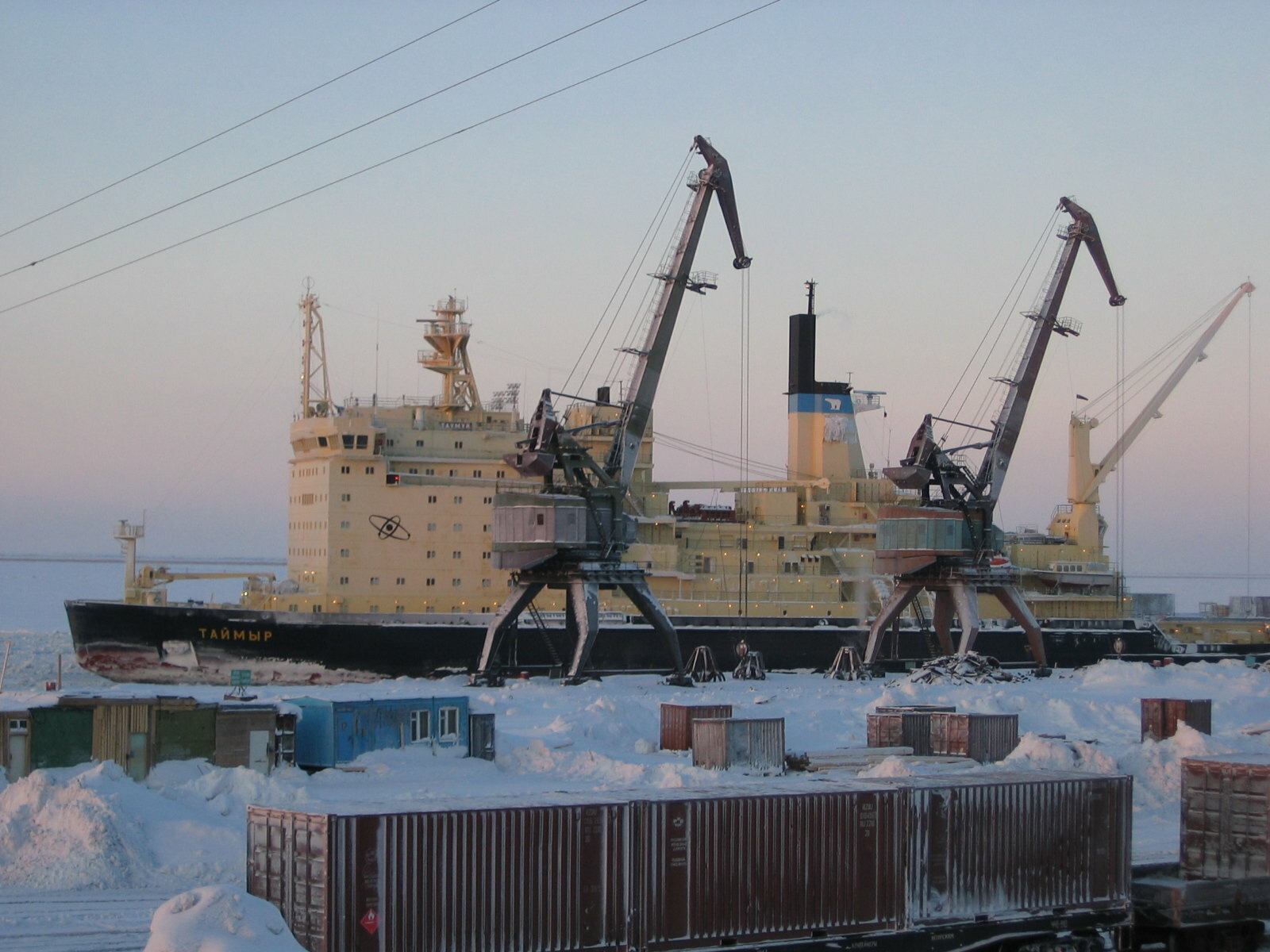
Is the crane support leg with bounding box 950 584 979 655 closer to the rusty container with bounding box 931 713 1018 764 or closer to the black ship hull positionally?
the black ship hull

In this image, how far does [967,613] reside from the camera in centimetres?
4131

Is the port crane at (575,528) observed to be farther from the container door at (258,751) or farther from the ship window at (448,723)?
the container door at (258,751)

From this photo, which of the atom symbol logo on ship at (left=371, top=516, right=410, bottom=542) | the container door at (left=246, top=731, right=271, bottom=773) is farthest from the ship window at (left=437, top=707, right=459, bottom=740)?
the atom symbol logo on ship at (left=371, top=516, right=410, bottom=542)

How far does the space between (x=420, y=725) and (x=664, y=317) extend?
1747 cm

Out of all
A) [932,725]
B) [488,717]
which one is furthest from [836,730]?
[488,717]

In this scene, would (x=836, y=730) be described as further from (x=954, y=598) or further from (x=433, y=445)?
(x=433, y=445)

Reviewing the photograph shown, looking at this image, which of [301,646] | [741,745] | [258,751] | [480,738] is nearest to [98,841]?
[258,751]

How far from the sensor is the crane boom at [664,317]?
3853 cm

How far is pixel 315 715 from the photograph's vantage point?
Result: 23578 millimetres

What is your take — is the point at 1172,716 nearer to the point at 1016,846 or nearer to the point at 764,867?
the point at 1016,846

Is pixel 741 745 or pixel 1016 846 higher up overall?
pixel 1016 846

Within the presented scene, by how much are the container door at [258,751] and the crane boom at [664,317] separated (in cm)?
1721

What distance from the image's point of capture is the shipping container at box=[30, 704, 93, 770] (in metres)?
20.4

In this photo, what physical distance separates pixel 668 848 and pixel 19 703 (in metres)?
11.8
